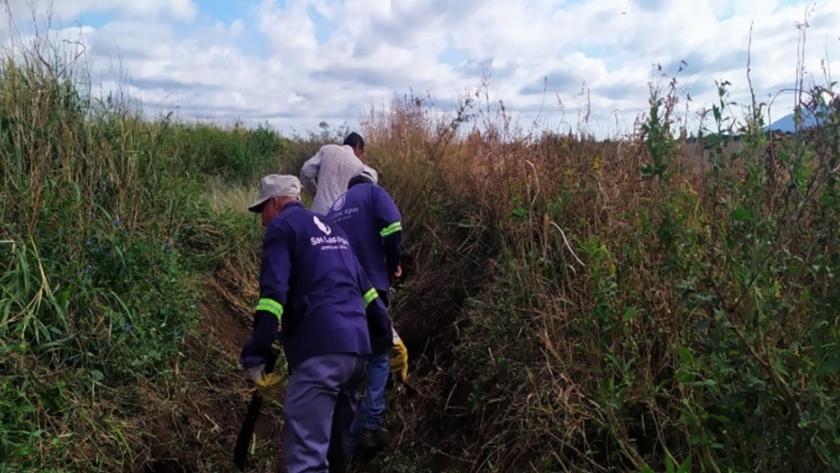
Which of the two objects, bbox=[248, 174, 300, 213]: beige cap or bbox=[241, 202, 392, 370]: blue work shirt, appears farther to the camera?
bbox=[248, 174, 300, 213]: beige cap

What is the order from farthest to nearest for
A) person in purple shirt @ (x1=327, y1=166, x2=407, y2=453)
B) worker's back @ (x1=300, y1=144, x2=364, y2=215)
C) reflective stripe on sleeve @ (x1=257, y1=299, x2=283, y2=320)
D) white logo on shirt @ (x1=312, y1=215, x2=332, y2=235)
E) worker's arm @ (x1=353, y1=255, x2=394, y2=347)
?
worker's back @ (x1=300, y1=144, x2=364, y2=215)
person in purple shirt @ (x1=327, y1=166, x2=407, y2=453)
worker's arm @ (x1=353, y1=255, x2=394, y2=347)
white logo on shirt @ (x1=312, y1=215, x2=332, y2=235)
reflective stripe on sleeve @ (x1=257, y1=299, x2=283, y2=320)

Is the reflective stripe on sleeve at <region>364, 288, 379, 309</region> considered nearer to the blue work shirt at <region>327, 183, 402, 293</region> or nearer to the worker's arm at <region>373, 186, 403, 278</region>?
the blue work shirt at <region>327, 183, 402, 293</region>

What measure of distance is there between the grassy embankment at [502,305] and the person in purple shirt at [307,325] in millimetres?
969

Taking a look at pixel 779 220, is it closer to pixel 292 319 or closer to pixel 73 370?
pixel 292 319

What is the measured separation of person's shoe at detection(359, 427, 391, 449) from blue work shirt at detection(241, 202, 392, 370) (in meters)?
1.18

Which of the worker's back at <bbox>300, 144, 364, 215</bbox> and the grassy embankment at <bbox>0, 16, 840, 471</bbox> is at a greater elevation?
the worker's back at <bbox>300, 144, 364, 215</bbox>

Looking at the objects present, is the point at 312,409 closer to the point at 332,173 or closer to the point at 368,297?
the point at 368,297

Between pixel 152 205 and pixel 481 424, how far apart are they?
3439 mm

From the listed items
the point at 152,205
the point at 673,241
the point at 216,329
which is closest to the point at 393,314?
the point at 216,329

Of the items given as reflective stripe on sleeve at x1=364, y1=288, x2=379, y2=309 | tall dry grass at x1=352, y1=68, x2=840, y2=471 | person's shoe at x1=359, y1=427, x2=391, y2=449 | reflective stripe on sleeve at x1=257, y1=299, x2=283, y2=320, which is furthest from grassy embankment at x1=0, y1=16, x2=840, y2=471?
reflective stripe on sleeve at x1=257, y1=299, x2=283, y2=320

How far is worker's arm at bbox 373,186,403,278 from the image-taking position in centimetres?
449

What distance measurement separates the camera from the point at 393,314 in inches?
252

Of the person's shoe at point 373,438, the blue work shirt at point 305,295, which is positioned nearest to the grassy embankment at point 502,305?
the person's shoe at point 373,438

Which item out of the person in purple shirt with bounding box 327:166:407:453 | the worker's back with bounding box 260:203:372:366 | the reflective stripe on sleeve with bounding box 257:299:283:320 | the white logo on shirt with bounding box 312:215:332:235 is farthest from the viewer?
the person in purple shirt with bounding box 327:166:407:453
